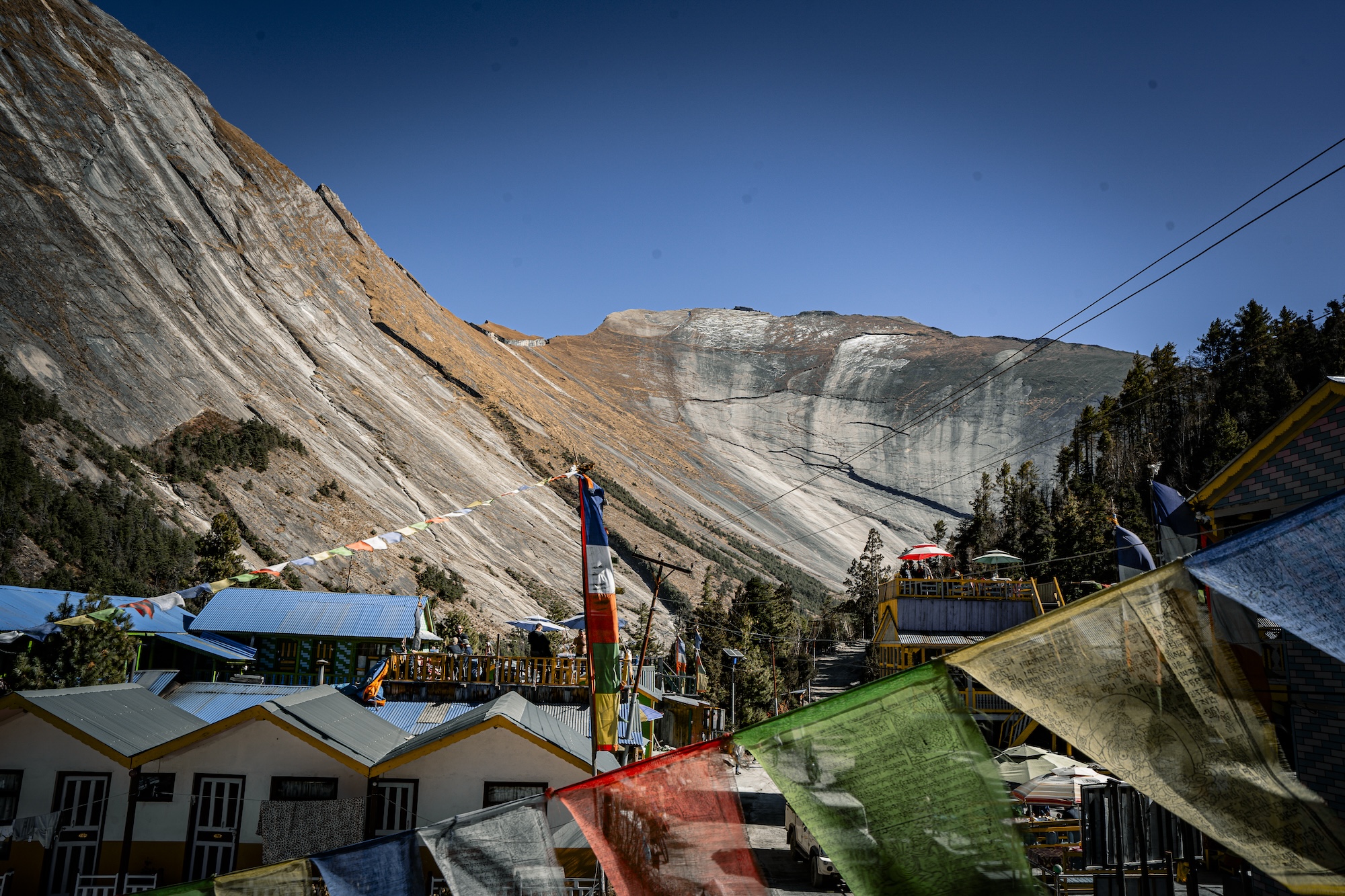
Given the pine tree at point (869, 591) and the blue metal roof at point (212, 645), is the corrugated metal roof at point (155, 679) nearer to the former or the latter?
the blue metal roof at point (212, 645)

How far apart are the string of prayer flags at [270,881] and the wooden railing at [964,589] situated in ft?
86.5

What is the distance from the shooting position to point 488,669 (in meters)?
19.0

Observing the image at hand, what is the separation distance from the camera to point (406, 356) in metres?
87.9

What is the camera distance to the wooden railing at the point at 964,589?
99.2 ft

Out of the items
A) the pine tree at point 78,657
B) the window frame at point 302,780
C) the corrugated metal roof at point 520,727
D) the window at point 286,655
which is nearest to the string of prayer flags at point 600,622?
the corrugated metal roof at point 520,727

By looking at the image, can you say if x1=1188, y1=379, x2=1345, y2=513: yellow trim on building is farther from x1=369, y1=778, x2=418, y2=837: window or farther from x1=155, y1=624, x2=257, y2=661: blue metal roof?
x1=155, y1=624, x2=257, y2=661: blue metal roof

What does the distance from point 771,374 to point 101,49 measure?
390 feet

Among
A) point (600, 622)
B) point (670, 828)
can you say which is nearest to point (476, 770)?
point (600, 622)

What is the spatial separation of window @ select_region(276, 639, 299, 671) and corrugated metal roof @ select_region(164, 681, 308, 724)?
523 cm

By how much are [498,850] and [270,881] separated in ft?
6.04

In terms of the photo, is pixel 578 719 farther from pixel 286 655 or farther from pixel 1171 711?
pixel 1171 711

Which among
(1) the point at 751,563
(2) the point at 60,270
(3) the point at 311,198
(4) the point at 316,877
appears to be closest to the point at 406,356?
(3) the point at 311,198

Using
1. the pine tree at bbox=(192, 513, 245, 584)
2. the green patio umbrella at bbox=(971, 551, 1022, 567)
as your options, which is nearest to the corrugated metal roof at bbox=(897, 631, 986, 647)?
the green patio umbrella at bbox=(971, 551, 1022, 567)

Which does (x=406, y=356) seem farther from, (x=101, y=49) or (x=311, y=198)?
(x=101, y=49)
